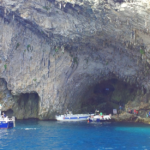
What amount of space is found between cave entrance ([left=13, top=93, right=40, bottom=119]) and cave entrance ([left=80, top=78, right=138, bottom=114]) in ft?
→ 23.7

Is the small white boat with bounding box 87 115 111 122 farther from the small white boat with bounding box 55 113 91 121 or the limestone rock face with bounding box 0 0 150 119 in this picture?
the limestone rock face with bounding box 0 0 150 119

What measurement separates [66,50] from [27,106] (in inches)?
463

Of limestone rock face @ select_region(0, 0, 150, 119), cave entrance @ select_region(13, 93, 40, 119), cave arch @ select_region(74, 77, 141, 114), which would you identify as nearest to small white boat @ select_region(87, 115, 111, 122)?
limestone rock face @ select_region(0, 0, 150, 119)

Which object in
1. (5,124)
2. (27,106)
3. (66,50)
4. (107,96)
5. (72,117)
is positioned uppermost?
(66,50)

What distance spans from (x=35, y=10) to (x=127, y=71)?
14419mm

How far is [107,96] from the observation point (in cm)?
3975

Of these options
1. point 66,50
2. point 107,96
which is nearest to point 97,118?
point 107,96

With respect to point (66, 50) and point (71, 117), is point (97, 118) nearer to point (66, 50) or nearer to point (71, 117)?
point (71, 117)

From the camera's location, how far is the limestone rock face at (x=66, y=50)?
2459 cm

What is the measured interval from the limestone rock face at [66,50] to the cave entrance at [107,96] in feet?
5.47

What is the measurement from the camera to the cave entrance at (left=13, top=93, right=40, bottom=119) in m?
35.4

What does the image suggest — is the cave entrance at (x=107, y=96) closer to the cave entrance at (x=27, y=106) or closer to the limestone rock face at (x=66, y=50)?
the limestone rock face at (x=66, y=50)

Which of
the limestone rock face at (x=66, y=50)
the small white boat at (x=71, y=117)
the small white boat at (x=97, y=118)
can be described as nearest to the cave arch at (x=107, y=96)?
the limestone rock face at (x=66, y=50)

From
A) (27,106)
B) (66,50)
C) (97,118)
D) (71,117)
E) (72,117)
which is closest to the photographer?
(66,50)
